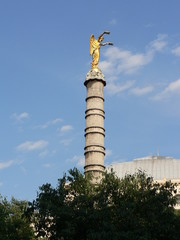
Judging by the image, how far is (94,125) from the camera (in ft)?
139

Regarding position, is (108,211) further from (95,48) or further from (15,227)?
(95,48)

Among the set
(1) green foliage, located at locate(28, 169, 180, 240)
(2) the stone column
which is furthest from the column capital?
(1) green foliage, located at locate(28, 169, 180, 240)

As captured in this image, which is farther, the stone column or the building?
the building

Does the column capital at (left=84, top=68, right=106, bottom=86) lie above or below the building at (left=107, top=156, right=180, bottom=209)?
above

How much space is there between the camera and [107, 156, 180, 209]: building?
64875mm

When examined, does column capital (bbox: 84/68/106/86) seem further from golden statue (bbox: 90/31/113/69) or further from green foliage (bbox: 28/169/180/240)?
green foliage (bbox: 28/169/180/240)

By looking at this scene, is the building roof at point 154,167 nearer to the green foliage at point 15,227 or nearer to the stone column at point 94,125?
the stone column at point 94,125

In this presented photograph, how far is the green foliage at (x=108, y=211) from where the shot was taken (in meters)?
27.8

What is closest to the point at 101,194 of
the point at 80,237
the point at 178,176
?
the point at 80,237

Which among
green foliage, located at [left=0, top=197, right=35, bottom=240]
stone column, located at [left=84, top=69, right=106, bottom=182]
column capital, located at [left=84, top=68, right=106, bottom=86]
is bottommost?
green foliage, located at [left=0, top=197, right=35, bottom=240]

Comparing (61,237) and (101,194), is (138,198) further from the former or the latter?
(61,237)

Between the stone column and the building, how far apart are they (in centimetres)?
2214

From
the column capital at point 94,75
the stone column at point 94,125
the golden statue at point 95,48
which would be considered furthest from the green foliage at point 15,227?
the golden statue at point 95,48

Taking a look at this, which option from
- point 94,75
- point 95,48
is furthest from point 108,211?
point 95,48
